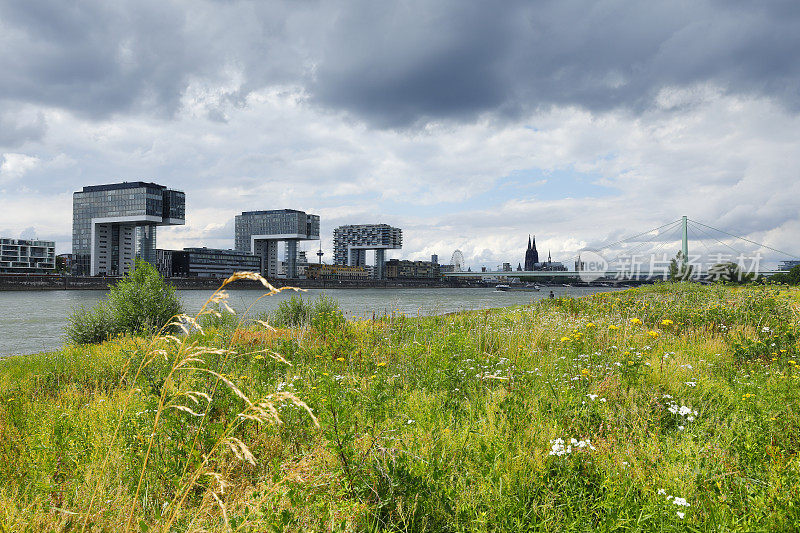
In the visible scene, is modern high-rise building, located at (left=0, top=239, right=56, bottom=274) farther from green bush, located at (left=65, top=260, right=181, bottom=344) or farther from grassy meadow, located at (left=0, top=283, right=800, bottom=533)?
grassy meadow, located at (left=0, top=283, right=800, bottom=533)

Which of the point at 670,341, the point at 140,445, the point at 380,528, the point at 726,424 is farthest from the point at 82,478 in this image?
the point at 670,341

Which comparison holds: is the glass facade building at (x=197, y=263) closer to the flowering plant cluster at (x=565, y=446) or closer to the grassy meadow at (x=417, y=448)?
the grassy meadow at (x=417, y=448)

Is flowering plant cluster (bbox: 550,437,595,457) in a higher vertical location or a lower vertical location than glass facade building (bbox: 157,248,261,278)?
lower

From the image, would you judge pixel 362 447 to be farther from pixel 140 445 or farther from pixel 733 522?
pixel 733 522

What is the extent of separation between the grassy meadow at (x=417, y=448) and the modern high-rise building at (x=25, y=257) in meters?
169

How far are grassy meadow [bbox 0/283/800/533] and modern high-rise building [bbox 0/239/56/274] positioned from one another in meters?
169

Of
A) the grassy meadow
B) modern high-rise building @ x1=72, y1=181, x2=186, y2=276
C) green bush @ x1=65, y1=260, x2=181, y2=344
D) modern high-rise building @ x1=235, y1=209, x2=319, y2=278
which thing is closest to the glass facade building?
modern high-rise building @ x1=235, y1=209, x2=319, y2=278

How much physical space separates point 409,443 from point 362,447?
36 centimetres

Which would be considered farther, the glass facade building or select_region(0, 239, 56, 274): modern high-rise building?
the glass facade building

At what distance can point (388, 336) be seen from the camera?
8922 millimetres

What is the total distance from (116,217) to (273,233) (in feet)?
191

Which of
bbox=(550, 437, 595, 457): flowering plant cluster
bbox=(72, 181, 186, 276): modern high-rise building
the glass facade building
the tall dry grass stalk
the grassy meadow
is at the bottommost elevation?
the grassy meadow

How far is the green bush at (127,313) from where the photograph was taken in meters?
13.1

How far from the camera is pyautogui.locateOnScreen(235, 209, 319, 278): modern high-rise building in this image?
173 m
